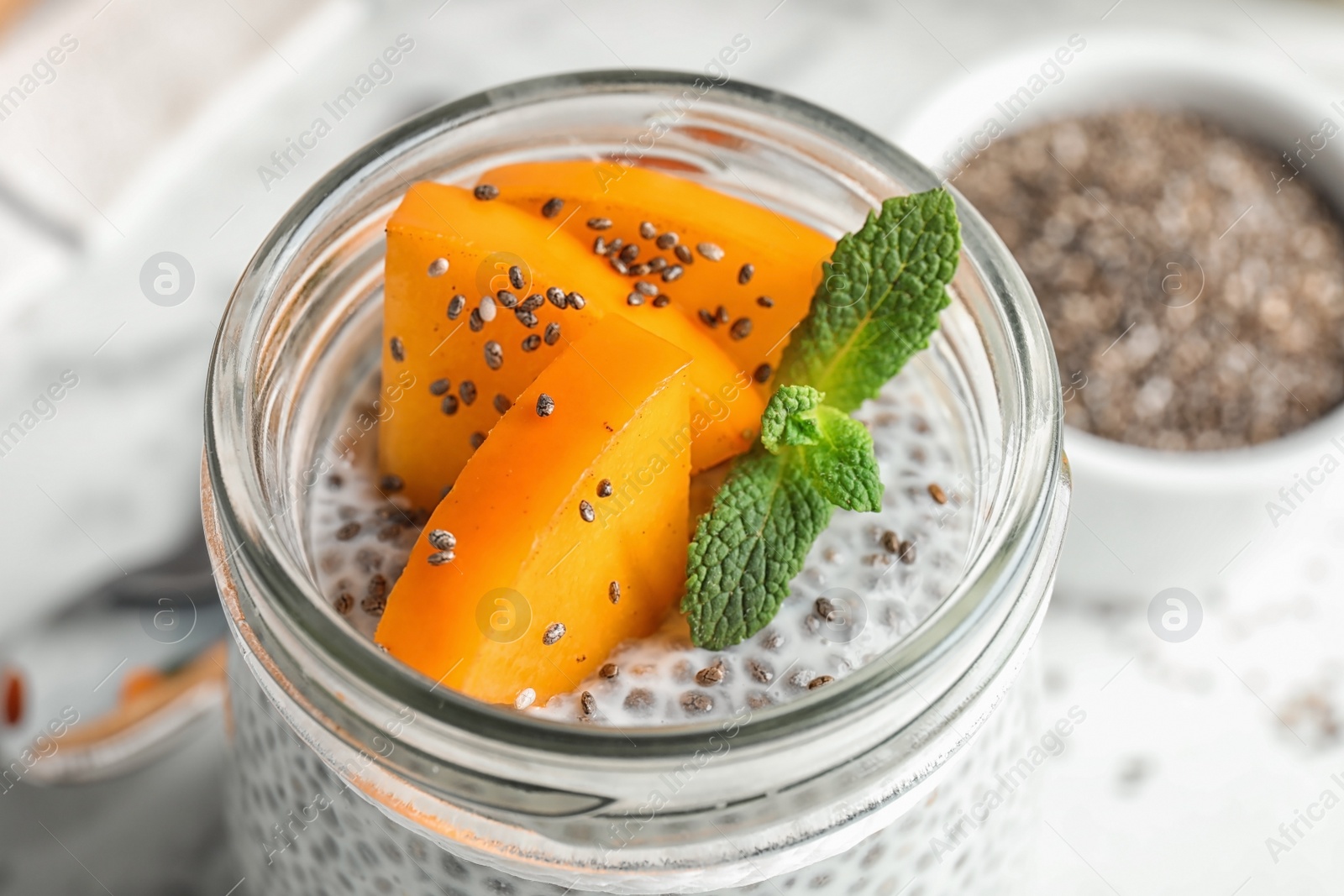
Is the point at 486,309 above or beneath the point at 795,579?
above

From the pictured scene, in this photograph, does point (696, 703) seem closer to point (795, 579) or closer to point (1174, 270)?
point (795, 579)

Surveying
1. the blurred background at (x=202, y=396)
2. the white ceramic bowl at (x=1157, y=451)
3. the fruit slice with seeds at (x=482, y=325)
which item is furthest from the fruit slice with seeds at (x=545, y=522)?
the white ceramic bowl at (x=1157, y=451)

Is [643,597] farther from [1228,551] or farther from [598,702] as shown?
[1228,551]

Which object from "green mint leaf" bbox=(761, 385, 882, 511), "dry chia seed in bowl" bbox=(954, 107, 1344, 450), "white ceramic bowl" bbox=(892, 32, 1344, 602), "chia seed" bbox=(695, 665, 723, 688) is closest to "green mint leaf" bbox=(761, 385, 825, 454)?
"green mint leaf" bbox=(761, 385, 882, 511)

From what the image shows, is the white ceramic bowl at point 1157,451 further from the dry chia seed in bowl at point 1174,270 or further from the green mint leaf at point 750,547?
the green mint leaf at point 750,547

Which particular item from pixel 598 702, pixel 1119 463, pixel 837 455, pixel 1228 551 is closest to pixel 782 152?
pixel 837 455

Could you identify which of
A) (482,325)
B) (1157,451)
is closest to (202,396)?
(482,325)

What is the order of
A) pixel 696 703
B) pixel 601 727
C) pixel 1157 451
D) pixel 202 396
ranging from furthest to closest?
pixel 202 396, pixel 1157 451, pixel 696 703, pixel 601 727
